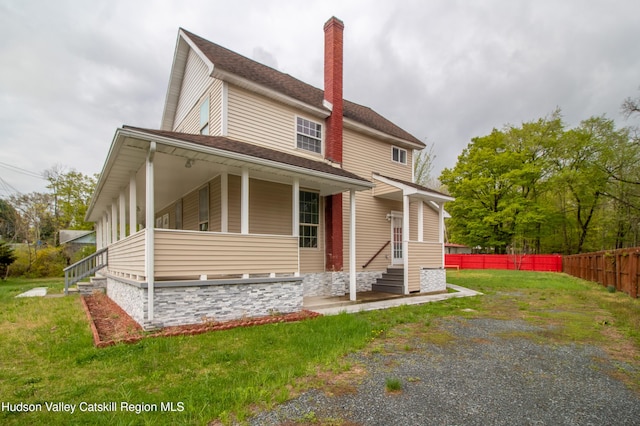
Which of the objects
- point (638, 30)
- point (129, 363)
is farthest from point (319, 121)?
point (638, 30)

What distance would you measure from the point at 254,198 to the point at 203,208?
6.12 ft

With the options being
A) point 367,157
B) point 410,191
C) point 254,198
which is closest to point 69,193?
point 254,198

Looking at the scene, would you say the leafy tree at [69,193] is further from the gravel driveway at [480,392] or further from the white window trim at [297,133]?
the gravel driveway at [480,392]

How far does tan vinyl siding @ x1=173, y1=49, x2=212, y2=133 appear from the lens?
10.6 m

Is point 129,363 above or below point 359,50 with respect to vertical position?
below

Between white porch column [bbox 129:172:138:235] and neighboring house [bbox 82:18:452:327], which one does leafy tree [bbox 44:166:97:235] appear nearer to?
neighboring house [bbox 82:18:452:327]

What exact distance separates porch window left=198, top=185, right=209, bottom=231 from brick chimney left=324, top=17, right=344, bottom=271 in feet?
12.4

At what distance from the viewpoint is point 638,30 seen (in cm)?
1675

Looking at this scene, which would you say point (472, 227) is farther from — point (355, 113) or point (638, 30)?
point (355, 113)

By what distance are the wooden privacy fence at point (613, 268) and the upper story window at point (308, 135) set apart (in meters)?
11.0

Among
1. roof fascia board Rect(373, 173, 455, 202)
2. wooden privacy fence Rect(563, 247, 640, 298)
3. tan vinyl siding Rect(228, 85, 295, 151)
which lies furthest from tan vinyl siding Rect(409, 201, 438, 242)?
wooden privacy fence Rect(563, 247, 640, 298)

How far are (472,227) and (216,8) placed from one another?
26.9m

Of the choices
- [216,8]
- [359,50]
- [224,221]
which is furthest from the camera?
[359,50]

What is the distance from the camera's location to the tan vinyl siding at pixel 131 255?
6362 mm
